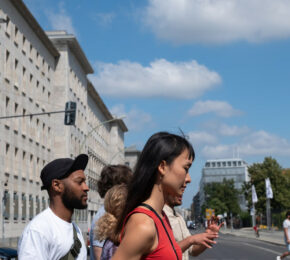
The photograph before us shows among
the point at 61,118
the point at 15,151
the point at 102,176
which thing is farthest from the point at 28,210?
the point at 102,176

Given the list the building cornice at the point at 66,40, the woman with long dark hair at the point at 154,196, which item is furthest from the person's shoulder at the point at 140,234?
the building cornice at the point at 66,40

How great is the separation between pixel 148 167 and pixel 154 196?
131 mm

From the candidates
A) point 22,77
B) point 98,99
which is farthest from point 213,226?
point 98,99

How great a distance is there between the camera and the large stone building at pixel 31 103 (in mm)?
44156

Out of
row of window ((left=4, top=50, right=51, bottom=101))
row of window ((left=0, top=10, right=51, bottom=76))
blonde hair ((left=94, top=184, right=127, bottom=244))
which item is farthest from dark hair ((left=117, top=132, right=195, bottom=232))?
row of window ((left=0, top=10, right=51, bottom=76))

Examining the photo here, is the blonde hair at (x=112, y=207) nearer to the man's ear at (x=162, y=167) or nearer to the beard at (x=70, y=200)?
the beard at (x=70, y=200)

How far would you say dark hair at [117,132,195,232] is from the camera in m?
2.88

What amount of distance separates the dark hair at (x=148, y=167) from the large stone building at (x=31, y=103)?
101ft

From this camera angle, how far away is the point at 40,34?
55969mm

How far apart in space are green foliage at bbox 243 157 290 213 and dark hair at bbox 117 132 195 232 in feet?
276

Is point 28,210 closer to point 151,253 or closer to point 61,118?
point 61,118

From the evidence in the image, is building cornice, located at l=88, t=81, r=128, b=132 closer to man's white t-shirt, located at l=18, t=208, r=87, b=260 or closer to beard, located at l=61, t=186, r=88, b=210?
beard, located at l=61, t=186, r=88, b=210

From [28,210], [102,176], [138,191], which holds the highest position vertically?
[28,210]

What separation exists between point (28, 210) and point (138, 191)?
47984mm
